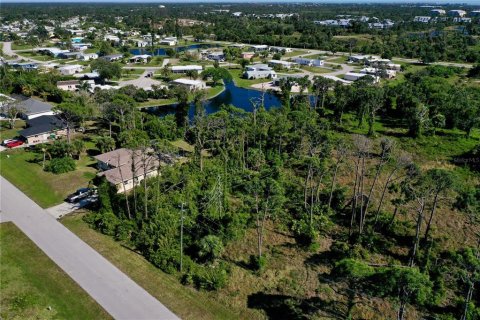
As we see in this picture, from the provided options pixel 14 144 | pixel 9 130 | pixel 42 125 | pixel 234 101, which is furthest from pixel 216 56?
pixel 14 144

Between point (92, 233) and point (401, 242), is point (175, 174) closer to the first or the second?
point (92, 233)

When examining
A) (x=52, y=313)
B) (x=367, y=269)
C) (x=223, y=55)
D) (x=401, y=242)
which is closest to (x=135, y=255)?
(x=52, y=313)

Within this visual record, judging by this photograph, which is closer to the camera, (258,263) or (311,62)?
(258,263)

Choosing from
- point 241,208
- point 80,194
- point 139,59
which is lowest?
Result: point 80,194

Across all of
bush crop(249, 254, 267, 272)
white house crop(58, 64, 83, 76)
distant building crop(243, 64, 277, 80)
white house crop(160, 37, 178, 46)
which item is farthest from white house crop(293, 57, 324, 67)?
bush crop(249, 254, 267, 272)

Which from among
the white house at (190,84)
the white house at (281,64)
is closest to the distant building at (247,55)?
the white house at (281,64)

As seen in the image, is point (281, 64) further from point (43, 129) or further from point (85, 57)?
point (43, 129)

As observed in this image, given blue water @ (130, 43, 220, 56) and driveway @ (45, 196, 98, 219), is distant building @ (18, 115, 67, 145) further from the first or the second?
blue water @ (130, 43, 220, 56)
